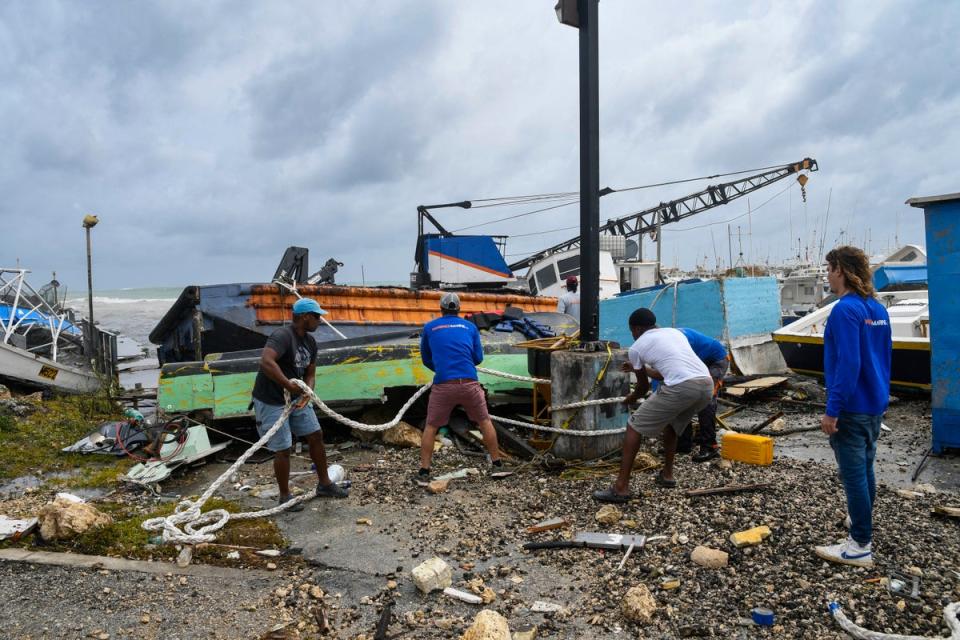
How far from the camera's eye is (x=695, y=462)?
19.4 feet

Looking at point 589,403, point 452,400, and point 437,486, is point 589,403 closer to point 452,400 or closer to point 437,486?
point 452,400

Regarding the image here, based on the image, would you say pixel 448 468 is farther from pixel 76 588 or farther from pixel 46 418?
pixel 46 418

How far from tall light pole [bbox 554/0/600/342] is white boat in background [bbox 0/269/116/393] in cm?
985

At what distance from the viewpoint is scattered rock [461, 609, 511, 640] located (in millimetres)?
Result: 2904

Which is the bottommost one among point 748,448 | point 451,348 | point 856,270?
point 748,448

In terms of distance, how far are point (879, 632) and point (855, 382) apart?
1.23 metres

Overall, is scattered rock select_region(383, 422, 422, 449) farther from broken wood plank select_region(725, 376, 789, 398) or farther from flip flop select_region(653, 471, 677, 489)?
broken wood plank select_region(725, 376, 789, 398)

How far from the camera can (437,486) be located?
5.42 metres

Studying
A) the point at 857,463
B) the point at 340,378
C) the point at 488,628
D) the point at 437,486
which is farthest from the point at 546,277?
the point at 488,628

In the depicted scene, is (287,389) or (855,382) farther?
(287,389)

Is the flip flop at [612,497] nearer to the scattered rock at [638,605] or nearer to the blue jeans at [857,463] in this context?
the scattered rock at [638,605]

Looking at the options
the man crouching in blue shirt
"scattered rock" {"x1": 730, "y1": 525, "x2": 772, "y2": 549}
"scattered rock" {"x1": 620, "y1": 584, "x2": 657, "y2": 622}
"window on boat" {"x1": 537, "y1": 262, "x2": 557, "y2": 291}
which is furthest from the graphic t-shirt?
"window on boat" {"x1": 537, "y1": 262, "x2": 557, "y2": 291}

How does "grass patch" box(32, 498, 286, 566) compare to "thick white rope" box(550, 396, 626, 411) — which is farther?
"thick white rope" box(550, 396, 626, 411)

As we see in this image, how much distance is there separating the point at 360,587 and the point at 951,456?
5.81m
